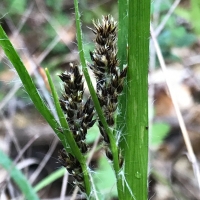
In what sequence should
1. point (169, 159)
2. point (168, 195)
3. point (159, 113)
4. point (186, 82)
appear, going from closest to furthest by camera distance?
1. point (168, 195)
2. point (169, 159)
3. point (159, 113)
4. point (186, 82)

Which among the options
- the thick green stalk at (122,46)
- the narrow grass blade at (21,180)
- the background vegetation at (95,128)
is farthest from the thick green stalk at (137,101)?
the background vegetation at (95,128)

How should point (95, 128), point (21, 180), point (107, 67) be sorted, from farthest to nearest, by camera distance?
point (95, 128), point (21, 180), point (107, 67)

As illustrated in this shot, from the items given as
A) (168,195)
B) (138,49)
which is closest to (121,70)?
(138,49)

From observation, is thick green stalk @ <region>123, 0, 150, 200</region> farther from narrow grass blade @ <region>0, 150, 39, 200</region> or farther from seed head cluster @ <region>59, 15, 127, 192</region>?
narrow grass blade @ <region>0, 150, 39, 200</region>

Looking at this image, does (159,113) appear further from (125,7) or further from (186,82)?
(125,7)

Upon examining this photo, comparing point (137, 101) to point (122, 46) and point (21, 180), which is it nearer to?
point (122, 46)

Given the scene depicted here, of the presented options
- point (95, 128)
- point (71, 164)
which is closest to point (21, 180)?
point (71, 164)
